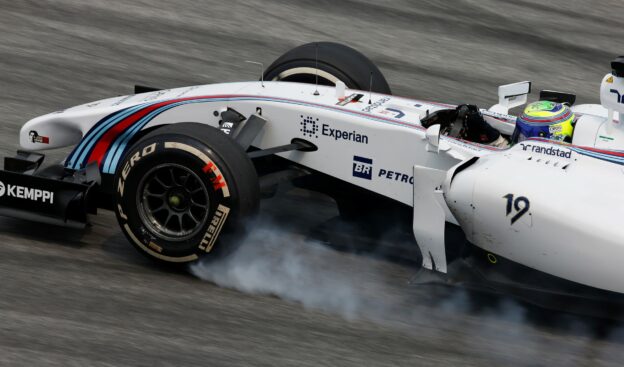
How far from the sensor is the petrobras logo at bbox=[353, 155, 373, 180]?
6.55 m

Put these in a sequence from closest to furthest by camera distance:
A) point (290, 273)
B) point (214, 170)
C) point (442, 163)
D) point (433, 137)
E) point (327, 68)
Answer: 1. point (214, 170)
2. point (433, 137)
3. point (442, 163)
4. point (290, 273)
5. point (327, 68)

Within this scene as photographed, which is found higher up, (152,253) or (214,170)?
(214,170)

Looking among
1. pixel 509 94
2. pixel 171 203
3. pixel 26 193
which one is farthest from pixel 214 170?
pixel 509 94

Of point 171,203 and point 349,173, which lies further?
point 349,173

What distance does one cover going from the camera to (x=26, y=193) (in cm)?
639

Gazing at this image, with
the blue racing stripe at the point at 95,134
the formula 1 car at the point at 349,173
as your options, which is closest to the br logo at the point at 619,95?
the formula 1 car at the point at 349,173

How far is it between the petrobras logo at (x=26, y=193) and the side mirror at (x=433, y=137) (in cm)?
254

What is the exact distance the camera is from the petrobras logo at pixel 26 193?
634cm

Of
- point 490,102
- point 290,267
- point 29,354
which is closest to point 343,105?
point 290,267

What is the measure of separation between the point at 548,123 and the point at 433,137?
765mm

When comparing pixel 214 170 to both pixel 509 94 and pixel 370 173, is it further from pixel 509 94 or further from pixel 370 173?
pixel 509 94

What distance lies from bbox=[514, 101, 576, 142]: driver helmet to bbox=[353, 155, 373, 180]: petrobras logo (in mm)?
1047

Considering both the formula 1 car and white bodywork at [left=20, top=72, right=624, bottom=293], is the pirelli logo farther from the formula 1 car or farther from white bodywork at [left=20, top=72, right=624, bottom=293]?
white bodywork at [left=20, top=72, right=624, bottom=293]

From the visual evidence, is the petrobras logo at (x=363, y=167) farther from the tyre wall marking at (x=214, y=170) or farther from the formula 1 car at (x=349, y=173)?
the tyre wall marking at (x=214, y=170)
